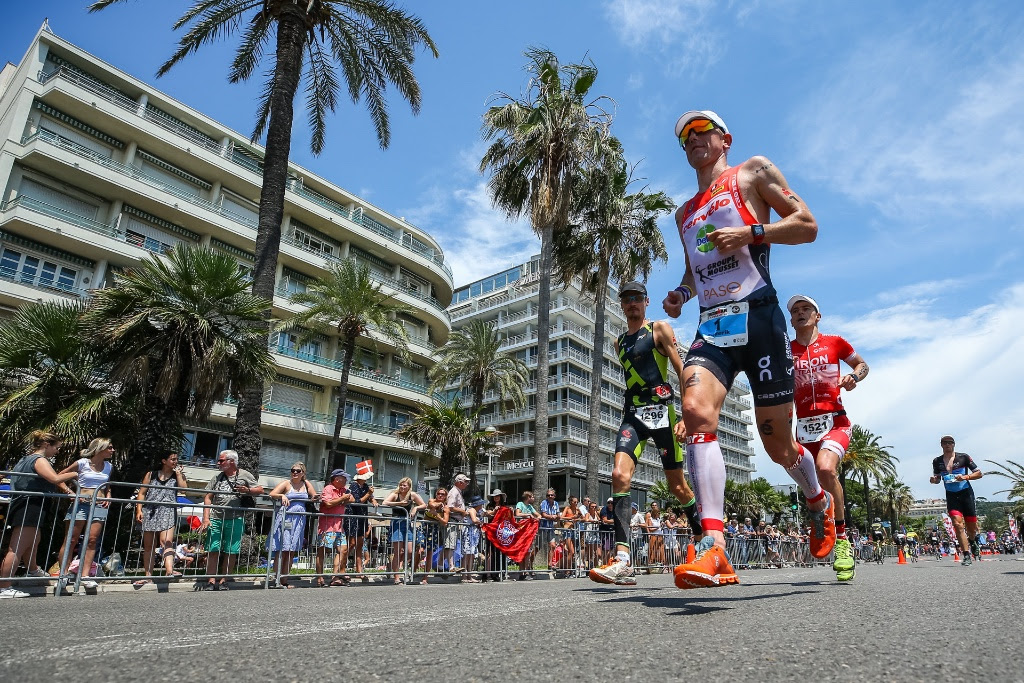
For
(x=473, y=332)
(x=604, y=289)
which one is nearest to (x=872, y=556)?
(x=604, y=289)

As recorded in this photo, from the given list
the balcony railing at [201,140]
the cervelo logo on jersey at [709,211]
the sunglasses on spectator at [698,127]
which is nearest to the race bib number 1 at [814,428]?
the cervelo logo on jersey at [709,211]

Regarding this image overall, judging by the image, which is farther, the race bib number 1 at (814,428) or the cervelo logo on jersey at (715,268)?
the race bib number 1 at (814,428)

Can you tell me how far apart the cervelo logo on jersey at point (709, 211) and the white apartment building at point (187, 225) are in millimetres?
23679

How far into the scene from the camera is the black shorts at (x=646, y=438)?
5.10 meters

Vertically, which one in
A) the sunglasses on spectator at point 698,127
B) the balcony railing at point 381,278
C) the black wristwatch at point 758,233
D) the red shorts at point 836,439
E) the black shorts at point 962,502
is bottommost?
the black shorts at point 962,502

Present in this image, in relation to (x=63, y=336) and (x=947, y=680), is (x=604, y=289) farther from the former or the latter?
(x=947, y=680)

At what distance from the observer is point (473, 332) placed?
123 feet

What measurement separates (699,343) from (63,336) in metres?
12.7

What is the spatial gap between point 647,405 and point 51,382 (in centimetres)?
1190

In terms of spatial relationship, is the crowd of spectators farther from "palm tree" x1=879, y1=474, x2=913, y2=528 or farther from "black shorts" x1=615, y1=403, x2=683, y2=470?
"palm tree" x1=879, y1=474, x2=913, y2=528

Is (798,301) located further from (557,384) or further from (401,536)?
(557,384)

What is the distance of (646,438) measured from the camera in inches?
205

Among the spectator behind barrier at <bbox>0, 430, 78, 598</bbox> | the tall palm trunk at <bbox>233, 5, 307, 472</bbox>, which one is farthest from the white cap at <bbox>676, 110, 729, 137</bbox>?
the tall palm trunk at <bbox>233, 5, 307, 472</bbox>

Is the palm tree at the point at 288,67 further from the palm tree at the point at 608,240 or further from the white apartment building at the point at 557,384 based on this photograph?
the white apartment building at the point at 557,384
